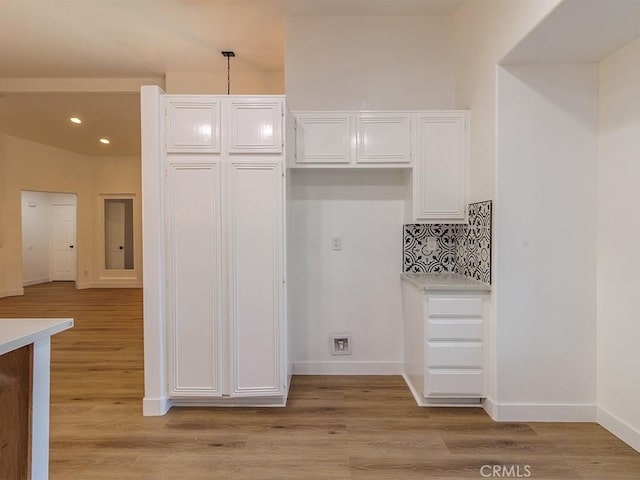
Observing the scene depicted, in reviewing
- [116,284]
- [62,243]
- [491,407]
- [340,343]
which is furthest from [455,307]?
[62,243]

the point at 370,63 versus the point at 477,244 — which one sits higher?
the point at 370,63

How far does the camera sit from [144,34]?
3.26m

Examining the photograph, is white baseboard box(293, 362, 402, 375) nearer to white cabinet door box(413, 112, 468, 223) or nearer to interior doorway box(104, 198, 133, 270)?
white cabinet door box(413, 112, 468, 223)

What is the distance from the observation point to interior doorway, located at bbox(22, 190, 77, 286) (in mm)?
8484

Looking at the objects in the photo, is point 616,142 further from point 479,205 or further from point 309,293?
point 309,293

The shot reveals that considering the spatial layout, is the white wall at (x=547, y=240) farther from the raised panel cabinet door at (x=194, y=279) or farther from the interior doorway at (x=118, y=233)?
the interior doorway at (x=118, y=233)

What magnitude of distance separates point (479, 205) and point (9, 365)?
271cm

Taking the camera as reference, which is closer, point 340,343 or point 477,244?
point 477,244

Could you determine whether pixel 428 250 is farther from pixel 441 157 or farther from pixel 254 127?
pixel 254 127

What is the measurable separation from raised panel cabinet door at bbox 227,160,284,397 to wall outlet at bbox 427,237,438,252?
4.46 ft

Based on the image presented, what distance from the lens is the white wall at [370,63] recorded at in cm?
309

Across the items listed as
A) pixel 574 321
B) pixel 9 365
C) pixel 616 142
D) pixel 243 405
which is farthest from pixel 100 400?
pixel 616 142

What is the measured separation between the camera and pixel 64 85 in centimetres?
422

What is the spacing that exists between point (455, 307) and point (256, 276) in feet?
4.62
